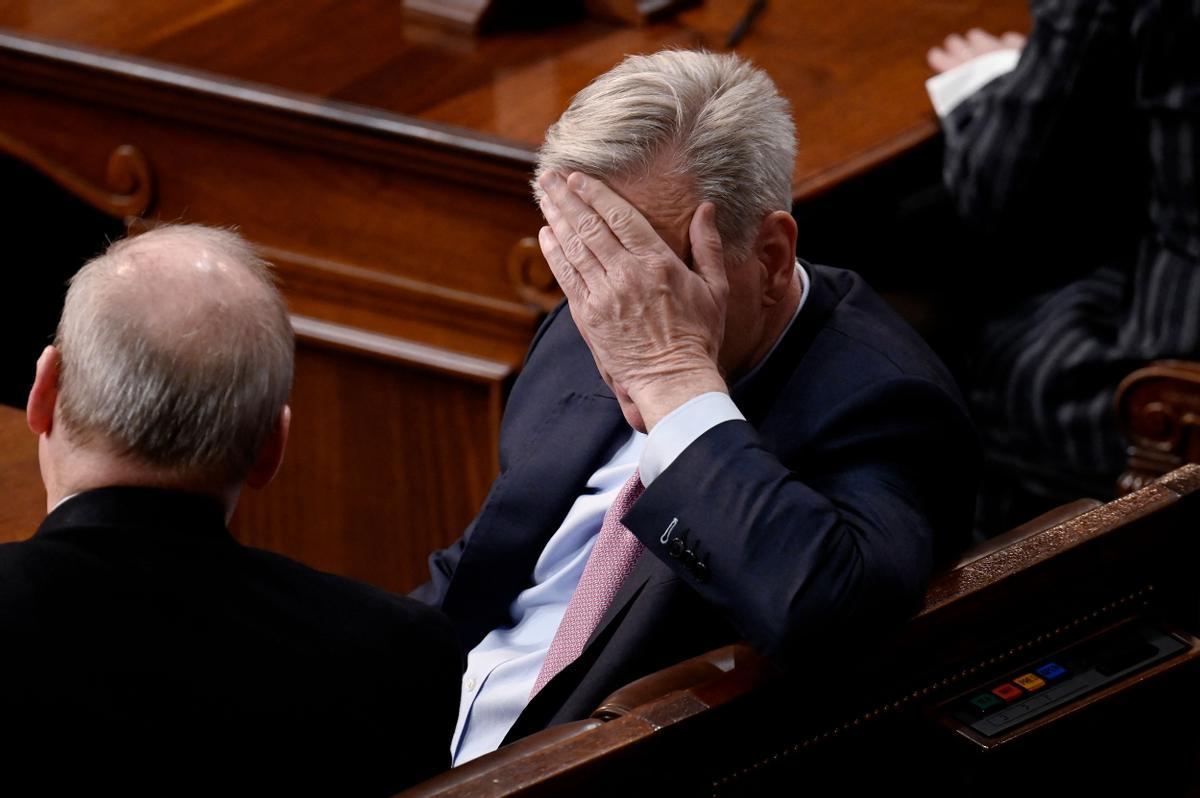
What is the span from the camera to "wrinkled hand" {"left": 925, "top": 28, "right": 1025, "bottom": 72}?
111 inches

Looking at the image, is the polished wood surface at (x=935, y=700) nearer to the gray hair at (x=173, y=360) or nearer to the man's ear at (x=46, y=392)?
the gray hair at (x=173, y=360)

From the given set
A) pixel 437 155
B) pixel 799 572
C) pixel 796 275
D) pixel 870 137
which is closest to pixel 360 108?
pixel 437 155

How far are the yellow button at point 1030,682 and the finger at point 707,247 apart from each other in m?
0.50

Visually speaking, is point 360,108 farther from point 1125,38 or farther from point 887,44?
point 1125,38

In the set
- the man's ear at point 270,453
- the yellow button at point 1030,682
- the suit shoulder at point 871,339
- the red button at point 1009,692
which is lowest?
the red button at point 1009,692

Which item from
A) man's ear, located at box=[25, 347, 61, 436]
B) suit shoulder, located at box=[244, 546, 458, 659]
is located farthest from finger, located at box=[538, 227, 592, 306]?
man's ear, located at box=[25, 347, 61, 436]

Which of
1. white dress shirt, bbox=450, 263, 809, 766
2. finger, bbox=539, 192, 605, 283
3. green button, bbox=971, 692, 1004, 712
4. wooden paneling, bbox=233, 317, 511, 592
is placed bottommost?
wooden paneling, bbox=233, 317, 511, 592

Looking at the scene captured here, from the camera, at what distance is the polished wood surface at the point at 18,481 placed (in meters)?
1.84

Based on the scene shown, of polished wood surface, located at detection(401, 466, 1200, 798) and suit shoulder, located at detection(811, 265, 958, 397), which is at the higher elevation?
suit shoulder, located at detection(811, 265, 958, 397)

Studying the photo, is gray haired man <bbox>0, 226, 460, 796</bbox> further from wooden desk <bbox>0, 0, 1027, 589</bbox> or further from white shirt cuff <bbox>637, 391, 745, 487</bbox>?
wooden desk <bbox>0, 0, 1027, 589</bbox>

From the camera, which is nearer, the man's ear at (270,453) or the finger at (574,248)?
the man's ear at (270,453)

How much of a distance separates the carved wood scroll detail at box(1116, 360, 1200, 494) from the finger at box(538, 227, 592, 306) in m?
1.16

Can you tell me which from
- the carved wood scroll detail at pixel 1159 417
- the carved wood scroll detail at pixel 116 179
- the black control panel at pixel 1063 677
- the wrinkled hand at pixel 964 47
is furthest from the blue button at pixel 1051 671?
the carved wood scroll detail at pixel 116 179

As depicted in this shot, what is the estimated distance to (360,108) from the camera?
254 cm
